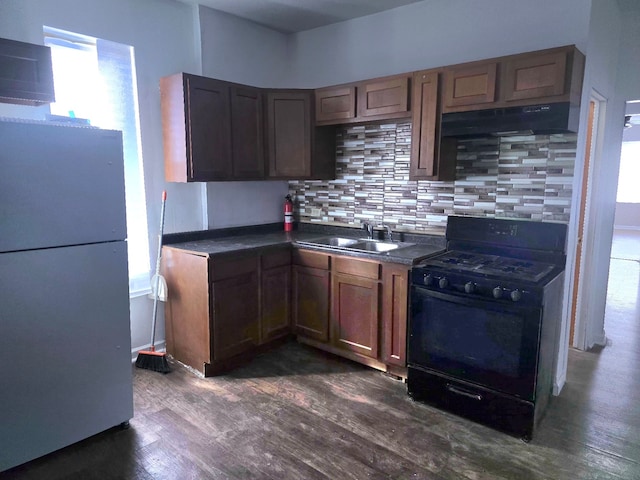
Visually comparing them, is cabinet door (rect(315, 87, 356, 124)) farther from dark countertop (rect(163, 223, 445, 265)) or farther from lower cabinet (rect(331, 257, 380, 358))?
lower cabinet (rect(331, 257, 380, 358))

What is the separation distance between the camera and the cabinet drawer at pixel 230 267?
9.49ft

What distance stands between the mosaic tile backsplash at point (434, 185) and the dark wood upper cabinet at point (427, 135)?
10.5 inches

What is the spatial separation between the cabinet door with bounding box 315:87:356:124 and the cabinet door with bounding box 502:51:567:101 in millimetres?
1180

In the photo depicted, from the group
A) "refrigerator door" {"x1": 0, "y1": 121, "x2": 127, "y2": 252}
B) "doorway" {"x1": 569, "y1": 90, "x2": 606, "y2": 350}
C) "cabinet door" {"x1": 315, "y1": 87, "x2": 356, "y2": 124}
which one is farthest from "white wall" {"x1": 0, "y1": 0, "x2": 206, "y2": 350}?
"doorway" {"x1": 569, "y1": 90, "x2": 606, "y2": 350}

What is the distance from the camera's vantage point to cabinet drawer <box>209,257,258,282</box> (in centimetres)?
289

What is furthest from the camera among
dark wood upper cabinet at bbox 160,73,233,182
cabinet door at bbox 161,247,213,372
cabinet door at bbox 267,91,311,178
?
cabinet door at bbox 267,91,311,178

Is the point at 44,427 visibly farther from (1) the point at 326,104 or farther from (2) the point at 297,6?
(2) the point at 297,6

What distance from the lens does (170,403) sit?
104 inches

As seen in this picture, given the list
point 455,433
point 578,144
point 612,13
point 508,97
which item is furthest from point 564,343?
point 612,13

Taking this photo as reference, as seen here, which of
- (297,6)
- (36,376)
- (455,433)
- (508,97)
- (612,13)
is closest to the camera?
(36,376)

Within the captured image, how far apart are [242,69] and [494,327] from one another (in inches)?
117

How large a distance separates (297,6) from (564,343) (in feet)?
10.6

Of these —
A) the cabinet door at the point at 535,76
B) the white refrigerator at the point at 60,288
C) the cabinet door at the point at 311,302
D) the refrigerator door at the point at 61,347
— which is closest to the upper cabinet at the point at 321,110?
the cabinet door at the point at 535,76

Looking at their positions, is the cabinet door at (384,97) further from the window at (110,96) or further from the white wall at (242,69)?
the window at (110,96)
